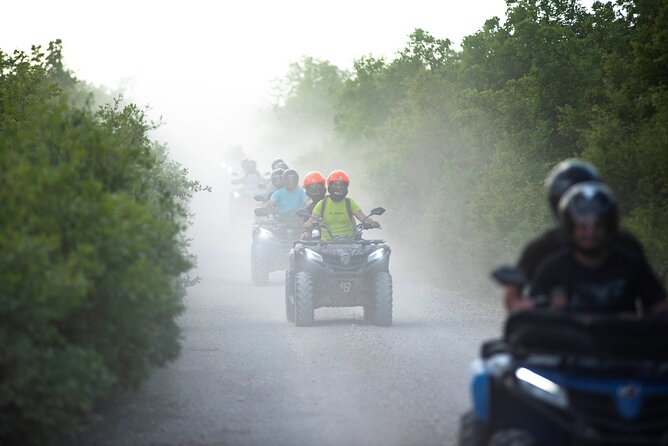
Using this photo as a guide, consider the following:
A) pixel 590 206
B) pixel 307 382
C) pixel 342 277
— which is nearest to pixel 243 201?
pixel 342 277

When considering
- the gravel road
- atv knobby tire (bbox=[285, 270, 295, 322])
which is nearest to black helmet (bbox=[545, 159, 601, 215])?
the gravel road

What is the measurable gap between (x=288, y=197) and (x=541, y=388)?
58.1 ft

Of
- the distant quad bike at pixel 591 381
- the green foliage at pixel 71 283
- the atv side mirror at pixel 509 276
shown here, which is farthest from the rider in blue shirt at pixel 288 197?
the distant quad bike at pixel 591 381

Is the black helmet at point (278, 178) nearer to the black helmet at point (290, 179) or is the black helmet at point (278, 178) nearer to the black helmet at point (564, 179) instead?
the black helmet at point (290, 179)

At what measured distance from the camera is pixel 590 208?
6113 mm

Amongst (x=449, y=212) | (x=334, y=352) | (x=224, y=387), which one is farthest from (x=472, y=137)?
(x=224, y=387)

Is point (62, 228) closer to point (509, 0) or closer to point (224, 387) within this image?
point (224, 387)

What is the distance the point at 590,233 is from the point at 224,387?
258 inches

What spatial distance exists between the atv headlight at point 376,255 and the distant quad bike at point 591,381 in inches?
416

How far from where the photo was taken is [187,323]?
717 inches

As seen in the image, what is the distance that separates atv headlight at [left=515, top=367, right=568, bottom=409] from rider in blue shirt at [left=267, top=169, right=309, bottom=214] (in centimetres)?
1729

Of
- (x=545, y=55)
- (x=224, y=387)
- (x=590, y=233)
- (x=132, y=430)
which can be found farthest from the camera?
(x=545, y=55)

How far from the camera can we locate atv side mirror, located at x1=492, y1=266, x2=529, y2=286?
6.39 metres

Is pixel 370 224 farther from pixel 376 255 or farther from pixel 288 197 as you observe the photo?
pixel 288 197
